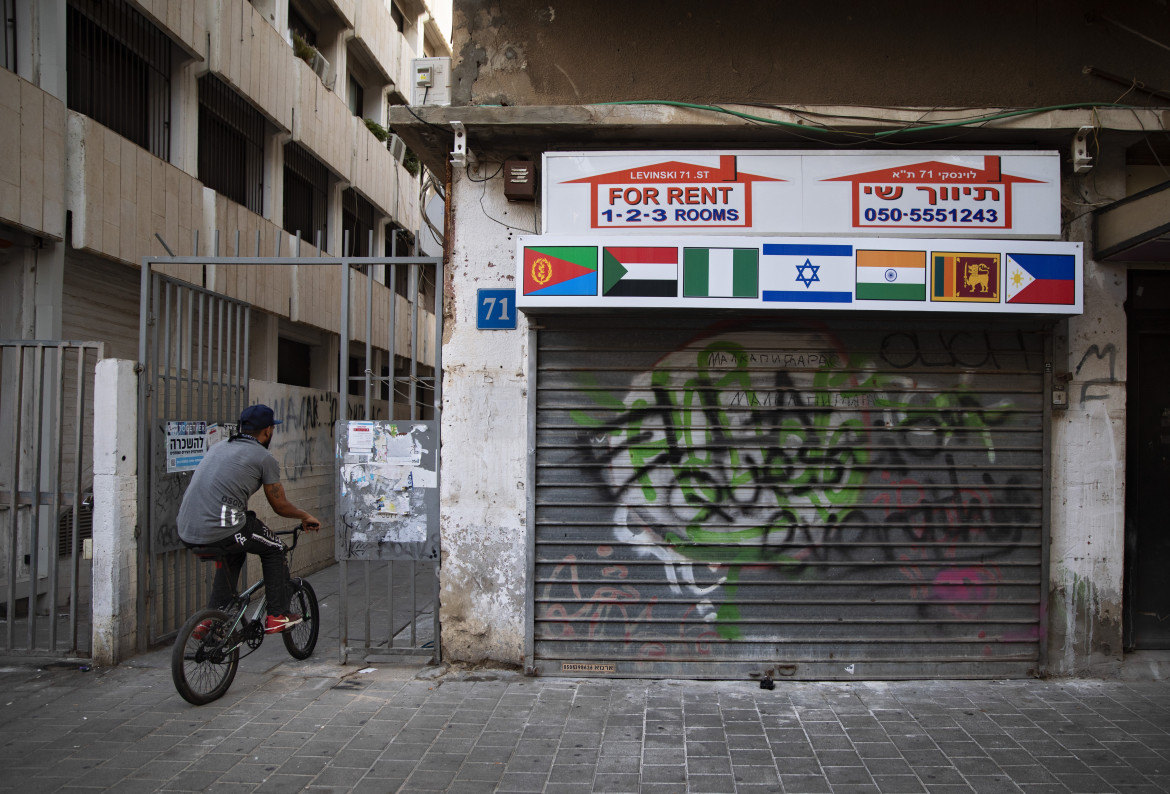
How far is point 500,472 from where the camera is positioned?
580cm

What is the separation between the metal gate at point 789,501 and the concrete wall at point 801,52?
1.75 metres

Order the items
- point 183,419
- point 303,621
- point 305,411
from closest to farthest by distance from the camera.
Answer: point 303,621 → point 183,419 → point 305,411

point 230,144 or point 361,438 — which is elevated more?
point 230,144

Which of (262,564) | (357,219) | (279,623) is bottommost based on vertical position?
(279,623)

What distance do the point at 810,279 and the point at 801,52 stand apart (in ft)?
6.02

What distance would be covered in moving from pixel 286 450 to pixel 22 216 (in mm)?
3561

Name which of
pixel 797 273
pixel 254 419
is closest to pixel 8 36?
pixel 254 419

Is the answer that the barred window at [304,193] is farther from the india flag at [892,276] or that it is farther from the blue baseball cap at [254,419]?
the india flag at [892,276]

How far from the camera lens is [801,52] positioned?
19.2 ft

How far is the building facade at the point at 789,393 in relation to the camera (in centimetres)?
561

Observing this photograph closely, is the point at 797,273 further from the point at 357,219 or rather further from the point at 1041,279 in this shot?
the point at 357,219

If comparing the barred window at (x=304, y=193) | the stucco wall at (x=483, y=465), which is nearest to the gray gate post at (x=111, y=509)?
the stucco wall at (x=483, y=465)

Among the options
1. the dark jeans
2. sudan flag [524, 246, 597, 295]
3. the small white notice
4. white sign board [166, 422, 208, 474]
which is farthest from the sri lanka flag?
white sign board [166, 422, 208, 474]

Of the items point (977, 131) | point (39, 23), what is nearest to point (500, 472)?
point (977, 131)
